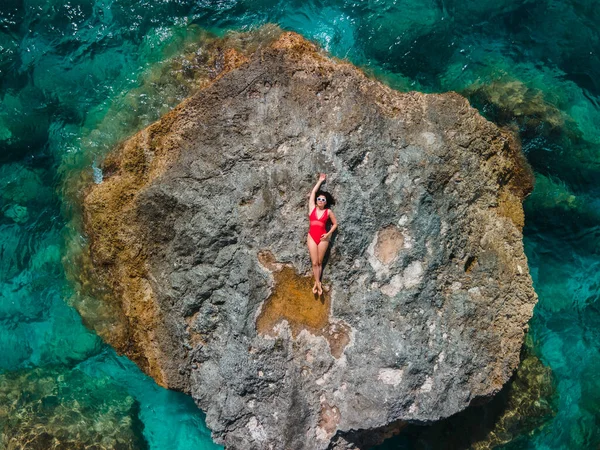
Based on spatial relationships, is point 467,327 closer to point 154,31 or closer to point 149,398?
point 149,398

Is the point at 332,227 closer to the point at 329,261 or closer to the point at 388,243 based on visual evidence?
the point at 329,261

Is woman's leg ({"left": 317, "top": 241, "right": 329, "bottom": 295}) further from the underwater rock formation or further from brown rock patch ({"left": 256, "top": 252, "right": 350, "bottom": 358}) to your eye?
the underwater rock formation

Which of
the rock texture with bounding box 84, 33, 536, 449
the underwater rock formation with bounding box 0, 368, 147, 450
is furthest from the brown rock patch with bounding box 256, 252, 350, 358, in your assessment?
the underwater rock formation with bounding box 0, 368, 147, 450

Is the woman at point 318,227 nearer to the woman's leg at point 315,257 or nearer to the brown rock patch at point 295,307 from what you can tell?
the woman's leg at point 315,257

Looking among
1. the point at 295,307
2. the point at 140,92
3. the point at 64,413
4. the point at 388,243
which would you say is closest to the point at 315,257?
the point at 295,307

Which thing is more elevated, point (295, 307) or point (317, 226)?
point (317, 226)
